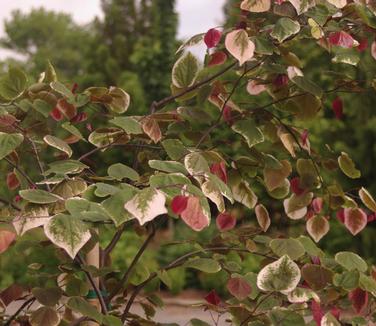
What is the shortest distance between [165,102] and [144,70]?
7.58m

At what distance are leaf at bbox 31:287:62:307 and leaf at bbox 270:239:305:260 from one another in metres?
0.56

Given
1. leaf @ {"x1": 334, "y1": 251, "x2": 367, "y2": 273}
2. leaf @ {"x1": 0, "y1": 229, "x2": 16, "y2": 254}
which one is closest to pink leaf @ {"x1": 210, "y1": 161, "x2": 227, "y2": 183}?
leaf @ {"x1": 334, "y1": 251, "x2": 367, "y2": 273}

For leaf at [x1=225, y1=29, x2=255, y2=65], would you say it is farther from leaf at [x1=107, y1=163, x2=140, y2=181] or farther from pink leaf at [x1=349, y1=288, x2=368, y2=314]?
pink leaf at [x1=349, y1=288, x2=368, y2=314]

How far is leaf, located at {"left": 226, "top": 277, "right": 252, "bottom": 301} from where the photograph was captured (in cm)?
162

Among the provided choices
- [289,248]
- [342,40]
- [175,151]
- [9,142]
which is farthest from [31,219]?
[342,40]

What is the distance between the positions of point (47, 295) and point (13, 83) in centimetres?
55

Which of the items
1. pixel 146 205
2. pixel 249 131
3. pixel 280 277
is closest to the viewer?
pixel 146 205

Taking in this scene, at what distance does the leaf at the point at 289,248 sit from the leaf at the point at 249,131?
0.26 meters

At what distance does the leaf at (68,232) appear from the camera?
3.95 ft

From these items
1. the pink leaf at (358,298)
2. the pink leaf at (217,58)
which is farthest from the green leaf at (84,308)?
the pink leaf at (217,58)

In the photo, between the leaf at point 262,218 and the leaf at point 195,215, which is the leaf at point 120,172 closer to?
the leaf at point 195,215

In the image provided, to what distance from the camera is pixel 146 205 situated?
115 centimetres

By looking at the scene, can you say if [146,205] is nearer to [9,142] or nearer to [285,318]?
[9,142]

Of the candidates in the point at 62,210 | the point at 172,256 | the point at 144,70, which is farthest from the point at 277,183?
the point at 144,70
